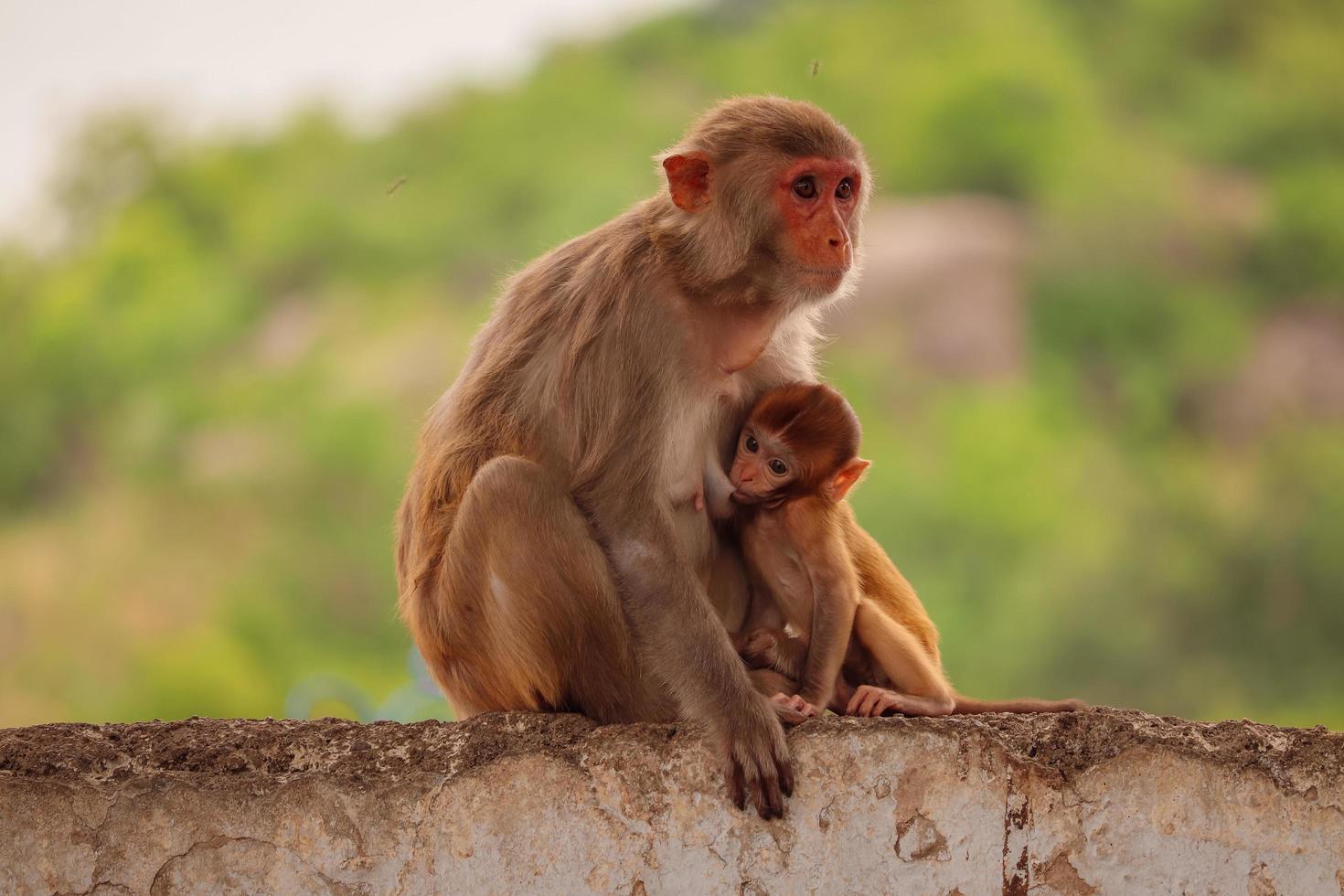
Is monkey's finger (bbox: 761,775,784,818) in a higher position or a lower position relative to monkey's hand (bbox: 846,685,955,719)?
lower

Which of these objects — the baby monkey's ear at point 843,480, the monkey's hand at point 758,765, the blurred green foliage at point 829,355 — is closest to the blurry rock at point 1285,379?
the blurred green foliage at point 829,355

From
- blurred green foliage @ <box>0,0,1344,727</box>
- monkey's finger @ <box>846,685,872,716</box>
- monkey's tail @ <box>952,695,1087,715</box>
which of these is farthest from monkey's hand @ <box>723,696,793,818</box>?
blurred green foliage @ <box>0,0,1344,727</box>

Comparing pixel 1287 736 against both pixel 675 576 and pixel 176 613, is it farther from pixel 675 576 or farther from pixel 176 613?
pixel 176 613

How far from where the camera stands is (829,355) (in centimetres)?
1439

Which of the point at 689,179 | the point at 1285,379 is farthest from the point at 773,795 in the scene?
the point at 1285,379

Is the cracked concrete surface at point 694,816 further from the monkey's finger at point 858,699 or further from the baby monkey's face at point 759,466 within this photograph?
the baby monkey's face at point 759,466

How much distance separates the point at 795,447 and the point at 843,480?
0.45ft

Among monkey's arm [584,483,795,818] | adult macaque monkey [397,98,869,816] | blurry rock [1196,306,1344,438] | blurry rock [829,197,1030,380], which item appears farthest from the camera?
blurry rock [1196,306,1344,438]

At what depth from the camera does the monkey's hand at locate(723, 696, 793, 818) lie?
2.40m

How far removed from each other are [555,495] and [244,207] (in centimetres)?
1675

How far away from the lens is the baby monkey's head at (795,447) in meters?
2.87

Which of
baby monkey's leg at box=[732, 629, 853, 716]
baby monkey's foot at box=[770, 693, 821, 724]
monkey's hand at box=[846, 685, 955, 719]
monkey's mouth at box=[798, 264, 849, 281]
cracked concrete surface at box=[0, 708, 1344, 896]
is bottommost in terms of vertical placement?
cracked concrete surface at box=[0, 708, 1344, 896]

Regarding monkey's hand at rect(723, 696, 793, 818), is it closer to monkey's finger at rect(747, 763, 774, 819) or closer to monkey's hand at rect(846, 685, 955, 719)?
monkey's finger at rect(747, 763, 774, 819)

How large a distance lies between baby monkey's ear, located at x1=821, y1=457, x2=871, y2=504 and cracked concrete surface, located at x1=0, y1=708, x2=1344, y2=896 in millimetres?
599
